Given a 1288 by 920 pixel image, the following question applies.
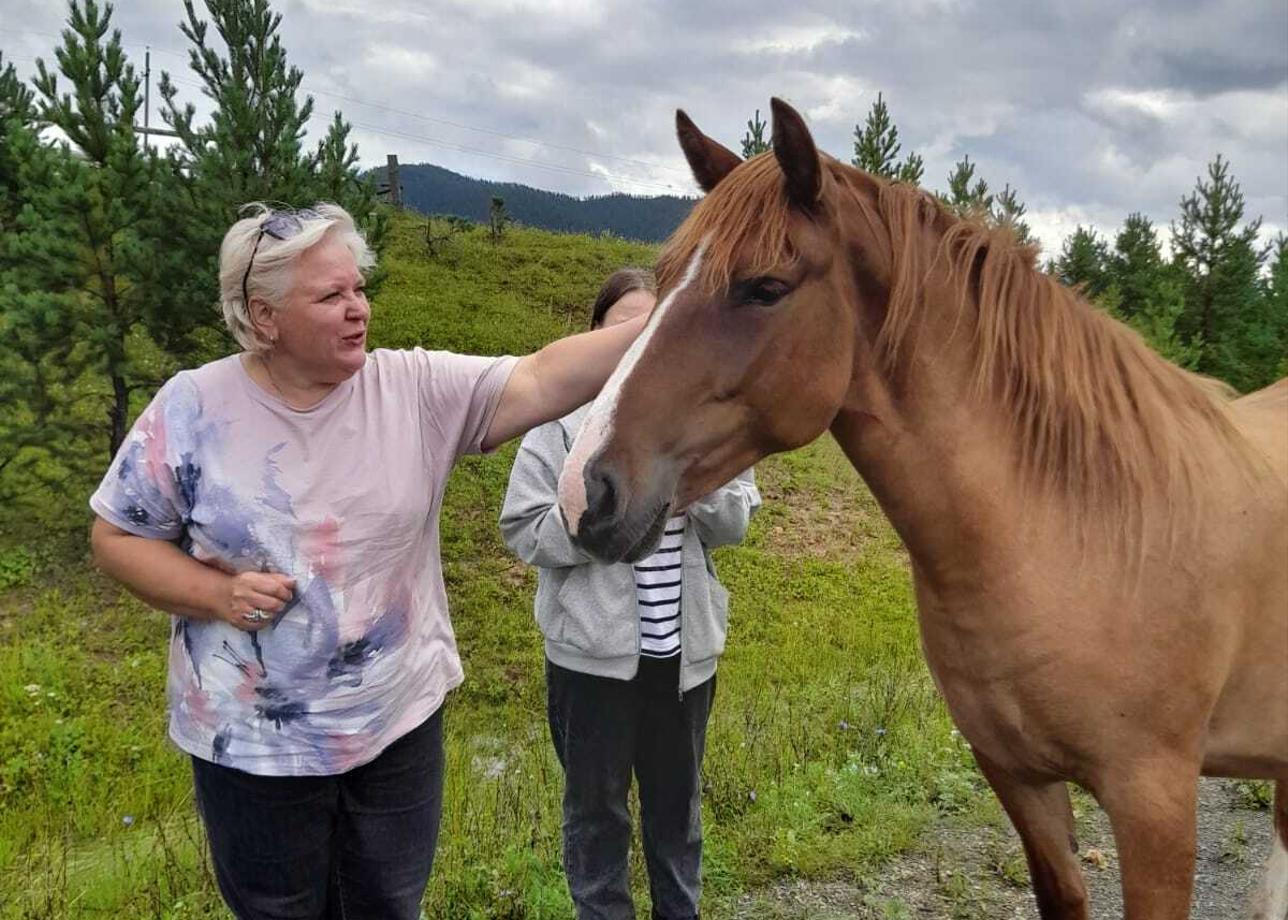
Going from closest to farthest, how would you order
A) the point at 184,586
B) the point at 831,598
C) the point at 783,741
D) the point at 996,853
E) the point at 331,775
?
1. the point at 184,586
2. the point at 331,775
3. the point at 996,853
4. the point at 783,741
5. the point at 831,598

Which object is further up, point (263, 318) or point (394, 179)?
point (394, 179)

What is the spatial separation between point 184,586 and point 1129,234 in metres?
29.4

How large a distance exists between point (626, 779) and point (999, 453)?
1445 millimetres

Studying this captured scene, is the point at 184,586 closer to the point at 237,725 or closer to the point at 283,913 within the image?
the point at 237,725

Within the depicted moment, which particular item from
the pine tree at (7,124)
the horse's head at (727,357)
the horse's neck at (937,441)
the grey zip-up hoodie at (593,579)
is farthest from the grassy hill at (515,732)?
the pine tree at (7,124)

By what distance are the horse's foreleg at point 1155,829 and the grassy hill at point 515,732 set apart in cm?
148

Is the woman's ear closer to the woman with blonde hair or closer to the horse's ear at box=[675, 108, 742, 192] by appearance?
the woman with blonde hair

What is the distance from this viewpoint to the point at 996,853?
320cm

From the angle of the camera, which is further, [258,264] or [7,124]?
[7,124]

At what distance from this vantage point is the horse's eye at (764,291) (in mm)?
1546

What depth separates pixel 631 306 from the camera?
2328 mm

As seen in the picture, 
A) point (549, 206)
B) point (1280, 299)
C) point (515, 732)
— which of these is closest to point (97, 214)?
point (515, 732)

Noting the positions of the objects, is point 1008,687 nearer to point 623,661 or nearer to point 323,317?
point 623,661

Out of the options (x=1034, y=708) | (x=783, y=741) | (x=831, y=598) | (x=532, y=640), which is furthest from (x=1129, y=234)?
(x=1034, y=708)
